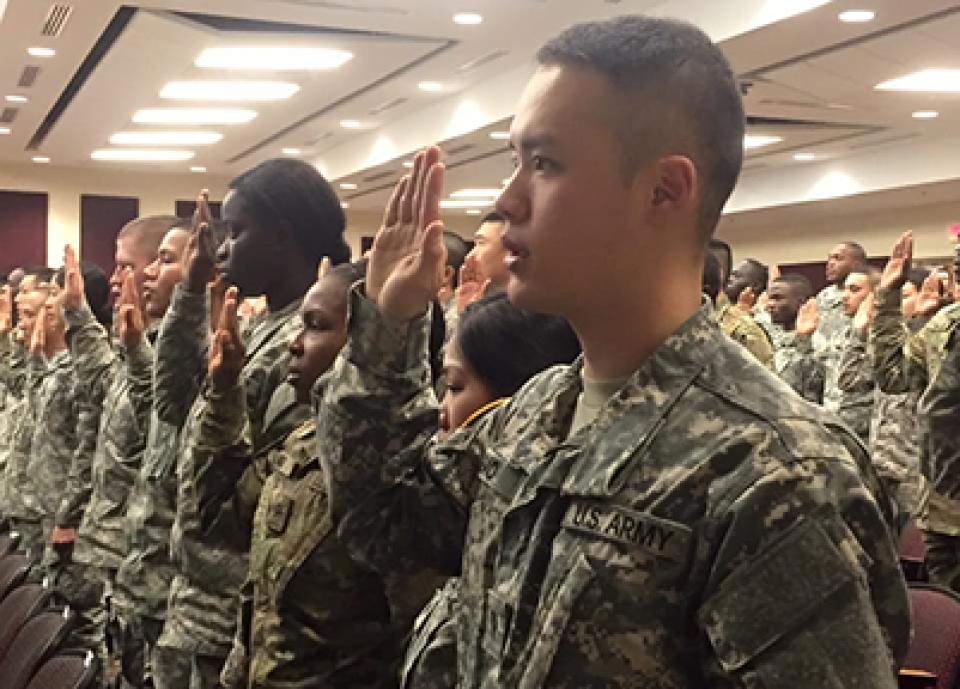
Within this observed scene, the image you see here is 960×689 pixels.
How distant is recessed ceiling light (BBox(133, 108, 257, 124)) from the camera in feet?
35.1

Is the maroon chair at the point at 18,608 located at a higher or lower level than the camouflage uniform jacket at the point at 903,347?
lower

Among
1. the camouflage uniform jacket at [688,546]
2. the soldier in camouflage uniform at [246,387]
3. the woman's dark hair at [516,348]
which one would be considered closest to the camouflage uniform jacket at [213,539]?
the soldier in camouflage uniform at [246,387]

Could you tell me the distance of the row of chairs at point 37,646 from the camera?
2357 mm

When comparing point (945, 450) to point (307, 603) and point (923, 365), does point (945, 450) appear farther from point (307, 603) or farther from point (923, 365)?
point (307, 603)

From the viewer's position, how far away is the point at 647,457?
3.46 ft

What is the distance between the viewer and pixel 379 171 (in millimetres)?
Result: 12961

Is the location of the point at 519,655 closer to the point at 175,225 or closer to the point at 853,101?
the point at 175,225

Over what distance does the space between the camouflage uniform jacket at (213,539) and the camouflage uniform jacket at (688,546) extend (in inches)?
50.0

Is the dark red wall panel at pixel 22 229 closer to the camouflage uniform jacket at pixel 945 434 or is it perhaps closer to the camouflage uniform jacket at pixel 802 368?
the camouflage uniform jacket at pixel 802 368

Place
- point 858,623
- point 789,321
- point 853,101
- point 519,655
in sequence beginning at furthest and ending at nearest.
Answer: point 853,101 → point 789,321 → point 519,655 → point 858,623

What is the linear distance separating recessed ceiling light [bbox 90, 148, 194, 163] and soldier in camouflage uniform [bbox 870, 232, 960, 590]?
399 inches

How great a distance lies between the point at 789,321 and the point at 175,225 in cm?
512

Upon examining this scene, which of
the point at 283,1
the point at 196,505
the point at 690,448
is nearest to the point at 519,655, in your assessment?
the point at 690,448

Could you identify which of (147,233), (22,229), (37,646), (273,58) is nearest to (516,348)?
(37,646)
